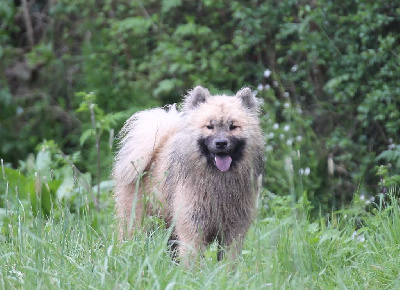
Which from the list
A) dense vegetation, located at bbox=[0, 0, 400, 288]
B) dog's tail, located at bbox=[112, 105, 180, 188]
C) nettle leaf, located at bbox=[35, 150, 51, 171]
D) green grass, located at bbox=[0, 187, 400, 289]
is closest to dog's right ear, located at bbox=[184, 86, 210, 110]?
dog's tail, located at bbox=[112, 105, 180, 188]

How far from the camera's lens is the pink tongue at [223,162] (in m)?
5.02

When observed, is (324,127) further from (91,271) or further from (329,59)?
(91,271)

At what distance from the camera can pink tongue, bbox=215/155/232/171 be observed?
502cm

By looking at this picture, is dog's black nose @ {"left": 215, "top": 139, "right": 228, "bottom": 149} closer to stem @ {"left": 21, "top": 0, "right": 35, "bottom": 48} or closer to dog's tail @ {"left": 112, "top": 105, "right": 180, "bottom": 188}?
dog's tail @ {"left": 112, "top": 105, "right": 180, "bottom": 188}

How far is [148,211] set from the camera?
5543mm

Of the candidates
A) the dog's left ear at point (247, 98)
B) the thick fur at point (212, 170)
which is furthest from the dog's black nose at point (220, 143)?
the dog's left ear at point (247, 98)

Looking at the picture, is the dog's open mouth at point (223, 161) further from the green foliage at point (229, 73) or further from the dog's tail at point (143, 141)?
the green foliage at point (229, 73)

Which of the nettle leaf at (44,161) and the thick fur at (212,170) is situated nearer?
the thick fur at (212,170)

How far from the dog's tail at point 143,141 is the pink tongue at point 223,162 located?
675mm

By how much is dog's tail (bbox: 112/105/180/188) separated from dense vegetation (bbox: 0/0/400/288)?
15.3 inches

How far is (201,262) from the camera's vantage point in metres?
4.36

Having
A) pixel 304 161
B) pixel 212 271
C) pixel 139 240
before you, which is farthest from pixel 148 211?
pixel 304 161

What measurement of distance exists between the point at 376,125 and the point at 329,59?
39.6 inches

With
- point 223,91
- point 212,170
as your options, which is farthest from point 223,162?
point 223,91
